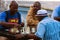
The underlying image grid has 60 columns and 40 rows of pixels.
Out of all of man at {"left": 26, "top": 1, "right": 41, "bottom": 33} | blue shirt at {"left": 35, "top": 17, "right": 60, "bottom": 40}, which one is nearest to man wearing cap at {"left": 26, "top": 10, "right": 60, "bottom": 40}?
blue shirt at {"left": 35, "top": 17, "right": 60, "bottom": 40}

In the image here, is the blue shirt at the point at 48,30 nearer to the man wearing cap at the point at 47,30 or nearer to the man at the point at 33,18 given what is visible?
the man wearing cap at the point at 47,30

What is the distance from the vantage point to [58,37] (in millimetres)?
4723

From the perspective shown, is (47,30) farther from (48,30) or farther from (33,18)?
(33,18)

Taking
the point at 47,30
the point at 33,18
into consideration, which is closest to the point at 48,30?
the point at 47,30

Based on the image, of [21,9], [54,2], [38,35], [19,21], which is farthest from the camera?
[21,9]

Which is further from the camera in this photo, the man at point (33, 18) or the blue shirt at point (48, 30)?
the man at point (33, 18)

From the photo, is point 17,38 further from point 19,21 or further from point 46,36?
point 19,21

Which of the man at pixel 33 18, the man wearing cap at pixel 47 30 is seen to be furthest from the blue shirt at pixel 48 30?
the man at pixel 33 18

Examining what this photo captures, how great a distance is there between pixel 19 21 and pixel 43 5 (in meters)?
4.67

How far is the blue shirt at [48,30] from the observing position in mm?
4586

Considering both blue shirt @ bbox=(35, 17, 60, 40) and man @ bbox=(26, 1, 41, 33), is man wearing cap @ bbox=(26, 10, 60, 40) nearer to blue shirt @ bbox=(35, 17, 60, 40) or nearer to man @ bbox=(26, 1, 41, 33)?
blue shirt @ bbox=(35, 17, 60, 40)

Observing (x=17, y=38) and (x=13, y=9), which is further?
(x=13, y=9)

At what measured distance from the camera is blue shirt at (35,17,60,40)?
15.0 ft

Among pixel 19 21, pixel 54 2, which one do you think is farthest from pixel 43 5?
pixel 19 21
